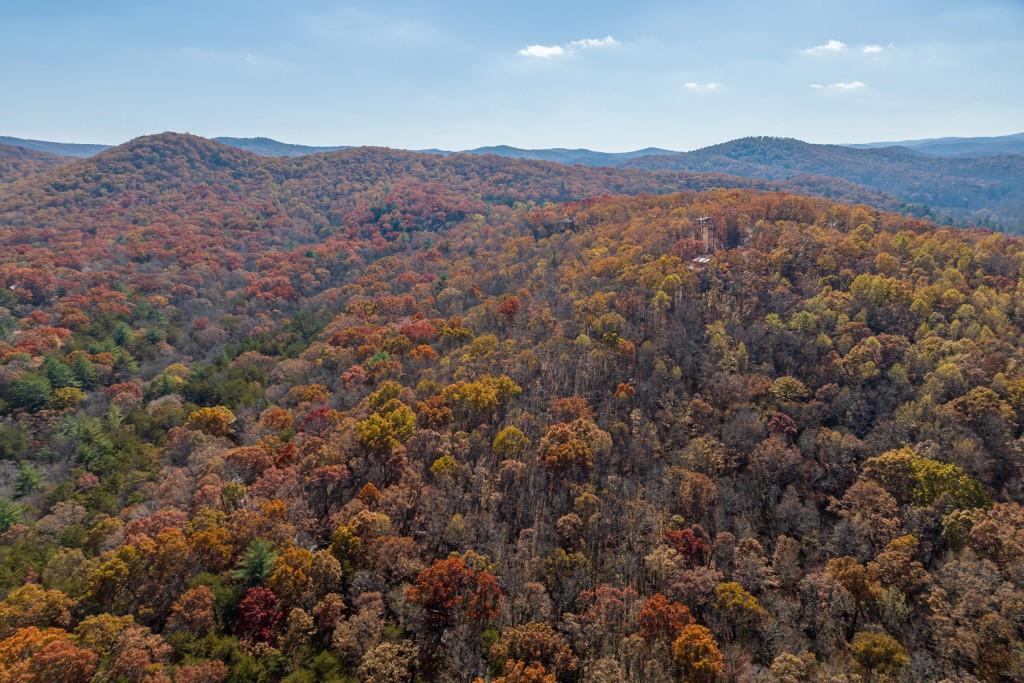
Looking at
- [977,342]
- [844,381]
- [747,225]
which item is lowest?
[844,381]

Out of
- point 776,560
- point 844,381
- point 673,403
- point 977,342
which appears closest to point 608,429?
point 673,403

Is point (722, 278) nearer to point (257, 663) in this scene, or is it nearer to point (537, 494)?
point (537, 494)

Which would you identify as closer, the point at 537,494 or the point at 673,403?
the point at 537,494

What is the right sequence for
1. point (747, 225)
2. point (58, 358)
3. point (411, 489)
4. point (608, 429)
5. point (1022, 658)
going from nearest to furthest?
point (1022, 658) → point (411, 489) → point (608, 429) → point (58, 358) → point (747, 225)

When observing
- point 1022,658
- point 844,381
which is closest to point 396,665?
point 1022,658

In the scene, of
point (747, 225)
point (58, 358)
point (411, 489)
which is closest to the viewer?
point (411, 489)

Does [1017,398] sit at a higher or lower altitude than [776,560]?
higher
